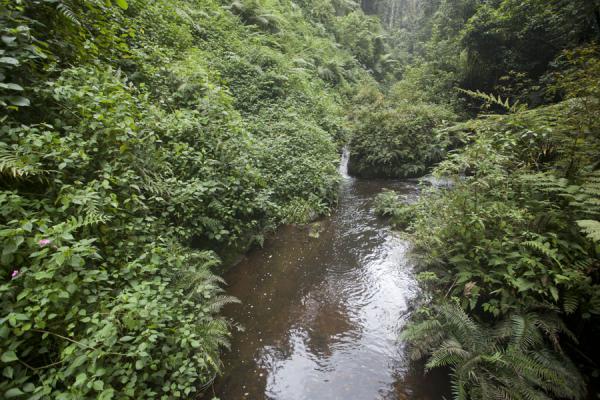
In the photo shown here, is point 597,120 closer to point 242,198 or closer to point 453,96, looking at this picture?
point 242,198

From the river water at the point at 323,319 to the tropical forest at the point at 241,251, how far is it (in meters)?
0.03

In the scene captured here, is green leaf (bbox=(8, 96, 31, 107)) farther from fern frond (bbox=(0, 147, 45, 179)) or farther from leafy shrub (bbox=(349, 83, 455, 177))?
leafy shrub (bbox=(349, 83, 455, 177))

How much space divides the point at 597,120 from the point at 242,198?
5.68 m

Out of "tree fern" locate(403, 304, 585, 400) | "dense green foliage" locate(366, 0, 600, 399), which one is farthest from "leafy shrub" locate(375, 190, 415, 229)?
"tree fern" locate(403, 304, 585, 400)

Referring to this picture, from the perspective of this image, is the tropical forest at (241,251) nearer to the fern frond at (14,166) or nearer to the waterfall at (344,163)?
the fern frond at (14,166)

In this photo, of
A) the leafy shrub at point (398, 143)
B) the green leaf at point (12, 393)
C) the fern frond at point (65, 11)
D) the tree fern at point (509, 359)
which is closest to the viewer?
the green leaf at point (12, 393)

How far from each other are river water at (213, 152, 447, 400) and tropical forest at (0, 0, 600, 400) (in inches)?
1.2

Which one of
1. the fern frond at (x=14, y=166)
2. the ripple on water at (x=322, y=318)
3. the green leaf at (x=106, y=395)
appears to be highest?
the fern frond at (x=14, y=166)

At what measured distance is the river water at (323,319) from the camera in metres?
3.61

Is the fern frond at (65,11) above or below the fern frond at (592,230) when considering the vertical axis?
above

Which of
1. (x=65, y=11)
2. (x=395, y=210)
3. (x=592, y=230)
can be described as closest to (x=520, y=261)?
(x=592, y=230)

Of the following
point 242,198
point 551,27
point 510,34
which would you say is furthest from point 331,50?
point 242,198

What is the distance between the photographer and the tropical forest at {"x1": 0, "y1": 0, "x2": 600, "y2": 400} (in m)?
2.48

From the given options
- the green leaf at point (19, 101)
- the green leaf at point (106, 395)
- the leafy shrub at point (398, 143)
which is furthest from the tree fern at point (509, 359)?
the leafy shrub at point (398, 143)
